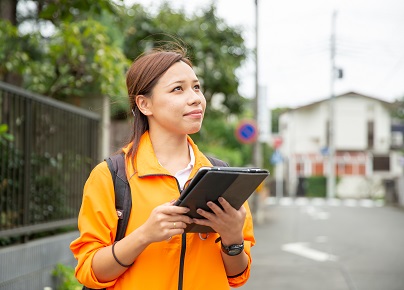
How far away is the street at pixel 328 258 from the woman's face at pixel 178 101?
5531mm

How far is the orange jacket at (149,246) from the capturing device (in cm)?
204

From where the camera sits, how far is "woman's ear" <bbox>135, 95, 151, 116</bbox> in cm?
223

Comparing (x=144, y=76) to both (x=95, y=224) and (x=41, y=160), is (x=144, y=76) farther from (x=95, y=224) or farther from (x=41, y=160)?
(x=41, y=160)

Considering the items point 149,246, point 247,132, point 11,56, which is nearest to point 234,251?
point 149,246

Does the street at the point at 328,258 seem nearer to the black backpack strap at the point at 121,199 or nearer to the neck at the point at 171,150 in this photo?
the neck at the point at 171,150

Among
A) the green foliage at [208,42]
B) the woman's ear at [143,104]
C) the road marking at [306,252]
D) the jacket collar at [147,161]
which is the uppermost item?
the green foliage at [208,42]

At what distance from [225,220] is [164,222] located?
0.66 ft

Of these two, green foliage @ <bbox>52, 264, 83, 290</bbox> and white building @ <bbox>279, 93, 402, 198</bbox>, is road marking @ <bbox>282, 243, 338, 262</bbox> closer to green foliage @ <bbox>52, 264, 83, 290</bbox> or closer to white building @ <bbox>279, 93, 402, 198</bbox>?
green foliage @ <bbox>52, 264, 83, 290</bbox>

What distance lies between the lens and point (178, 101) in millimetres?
2129

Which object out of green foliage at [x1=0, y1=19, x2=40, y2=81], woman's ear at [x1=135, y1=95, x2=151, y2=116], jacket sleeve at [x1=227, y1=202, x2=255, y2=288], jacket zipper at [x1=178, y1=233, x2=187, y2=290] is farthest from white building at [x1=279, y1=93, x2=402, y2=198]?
jacket zipper at [x1=178, y1=233, x2=187, y2=290]

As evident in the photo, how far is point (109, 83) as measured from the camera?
8133 mm

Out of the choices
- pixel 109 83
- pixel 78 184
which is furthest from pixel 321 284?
pixel 109 83

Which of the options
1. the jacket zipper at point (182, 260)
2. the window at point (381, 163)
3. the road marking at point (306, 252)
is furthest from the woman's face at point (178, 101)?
the window at point (381, 163)

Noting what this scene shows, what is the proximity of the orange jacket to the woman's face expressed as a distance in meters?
0.16
